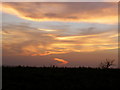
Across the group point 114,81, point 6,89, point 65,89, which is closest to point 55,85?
point 65,89

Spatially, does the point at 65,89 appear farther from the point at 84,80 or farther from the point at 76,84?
the point at 84,80

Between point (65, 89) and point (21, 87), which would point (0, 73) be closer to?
point (21, 87)

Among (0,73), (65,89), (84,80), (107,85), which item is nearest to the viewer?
(65,89)

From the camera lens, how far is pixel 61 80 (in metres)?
18.2

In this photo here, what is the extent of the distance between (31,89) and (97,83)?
580 cm

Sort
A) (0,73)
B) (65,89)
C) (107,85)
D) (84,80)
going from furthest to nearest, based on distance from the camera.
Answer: (0,73), (84,80), (107,85), (65,89)

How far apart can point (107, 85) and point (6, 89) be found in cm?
837

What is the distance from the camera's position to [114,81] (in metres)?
18.1

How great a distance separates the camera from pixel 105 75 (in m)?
20.8

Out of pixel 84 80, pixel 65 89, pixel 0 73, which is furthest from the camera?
pixel 0 73

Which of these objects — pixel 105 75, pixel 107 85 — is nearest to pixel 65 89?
pixel 107 85

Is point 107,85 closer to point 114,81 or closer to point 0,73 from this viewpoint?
point 114,81

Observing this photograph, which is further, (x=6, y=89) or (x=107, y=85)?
(x=107, y=85)

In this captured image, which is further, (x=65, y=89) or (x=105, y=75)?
(x=105, y=75)
